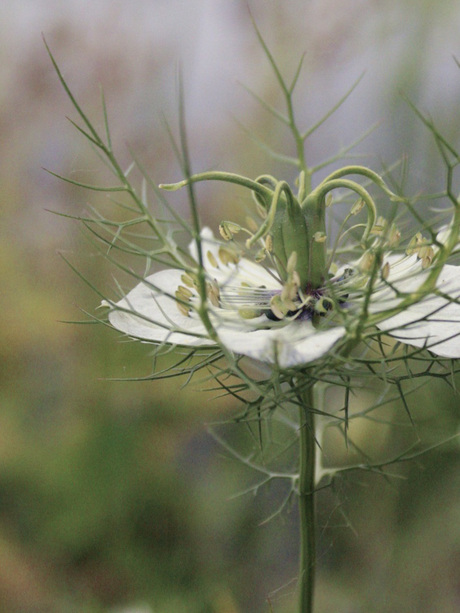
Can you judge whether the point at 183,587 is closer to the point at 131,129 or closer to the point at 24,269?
the point at 24,269

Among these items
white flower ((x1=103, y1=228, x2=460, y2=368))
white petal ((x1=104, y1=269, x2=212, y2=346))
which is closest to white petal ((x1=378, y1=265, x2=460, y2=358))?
white flower ((x1=103, y1=228, x2=460, y2=368))

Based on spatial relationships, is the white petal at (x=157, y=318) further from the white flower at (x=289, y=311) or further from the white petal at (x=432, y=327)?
the white petal at (x=432, y=327)

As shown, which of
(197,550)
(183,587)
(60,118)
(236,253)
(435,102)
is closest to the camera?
(236,253)

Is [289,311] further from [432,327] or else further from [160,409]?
[160,409]

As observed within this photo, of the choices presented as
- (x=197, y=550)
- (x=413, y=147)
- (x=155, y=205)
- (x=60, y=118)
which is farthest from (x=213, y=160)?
(x=197, y=550)

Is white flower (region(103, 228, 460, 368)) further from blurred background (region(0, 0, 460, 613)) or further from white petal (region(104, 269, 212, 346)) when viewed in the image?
blurred background (region(0, 0, 460, 613))

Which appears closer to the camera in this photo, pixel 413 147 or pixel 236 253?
pixel 236 253
